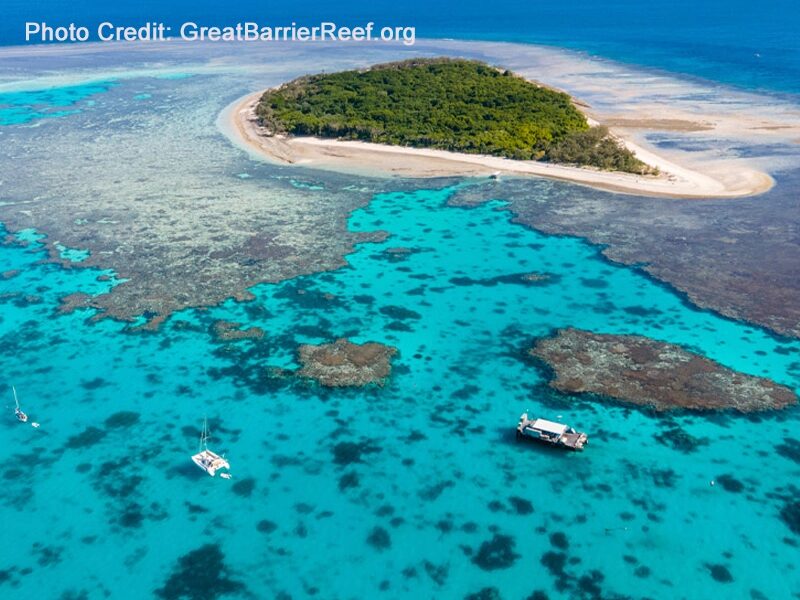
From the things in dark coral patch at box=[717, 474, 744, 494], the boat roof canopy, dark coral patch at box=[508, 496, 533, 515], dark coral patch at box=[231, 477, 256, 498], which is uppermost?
the boat roof canopy

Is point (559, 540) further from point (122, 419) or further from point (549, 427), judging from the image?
point (122, 419)

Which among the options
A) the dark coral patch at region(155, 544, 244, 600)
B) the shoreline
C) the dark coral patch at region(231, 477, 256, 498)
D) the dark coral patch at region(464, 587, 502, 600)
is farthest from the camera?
the shoreline

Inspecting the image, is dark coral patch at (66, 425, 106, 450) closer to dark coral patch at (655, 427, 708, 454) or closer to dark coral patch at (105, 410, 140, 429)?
dark coral patch at (105, 410, 140, 429)

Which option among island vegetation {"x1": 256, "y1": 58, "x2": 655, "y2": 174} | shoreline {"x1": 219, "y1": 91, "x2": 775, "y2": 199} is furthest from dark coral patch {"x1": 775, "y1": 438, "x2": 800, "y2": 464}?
island vegetation {"x1": 256, "y1": 58, "x2": 655, "y2": 174}

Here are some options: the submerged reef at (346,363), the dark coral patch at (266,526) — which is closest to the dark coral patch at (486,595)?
the dark coral patch at (266,526)

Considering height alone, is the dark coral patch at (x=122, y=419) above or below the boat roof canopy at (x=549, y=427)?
below

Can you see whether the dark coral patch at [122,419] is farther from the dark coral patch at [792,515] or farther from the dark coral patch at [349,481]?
the dark coral patch at [792,515]

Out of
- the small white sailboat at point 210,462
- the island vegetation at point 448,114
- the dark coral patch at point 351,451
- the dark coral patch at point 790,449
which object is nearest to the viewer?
the small white sailboat at point 210,462
